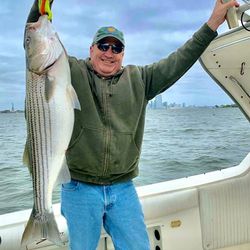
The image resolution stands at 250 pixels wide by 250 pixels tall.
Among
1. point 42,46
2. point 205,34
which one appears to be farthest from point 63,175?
point 205,34

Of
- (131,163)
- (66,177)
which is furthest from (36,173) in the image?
(131,163)

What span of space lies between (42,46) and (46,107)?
351 millimetres

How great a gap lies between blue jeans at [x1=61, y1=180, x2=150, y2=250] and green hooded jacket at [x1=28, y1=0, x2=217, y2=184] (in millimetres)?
77

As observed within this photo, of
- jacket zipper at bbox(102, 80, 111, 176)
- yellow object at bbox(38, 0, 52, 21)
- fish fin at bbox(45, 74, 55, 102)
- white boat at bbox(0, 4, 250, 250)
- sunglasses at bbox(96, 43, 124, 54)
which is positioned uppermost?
yellow object at bbox(38, 0, 52, 21)

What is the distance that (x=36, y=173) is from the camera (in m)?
2.74

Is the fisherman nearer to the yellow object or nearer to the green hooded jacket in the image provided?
the green hooded jacket

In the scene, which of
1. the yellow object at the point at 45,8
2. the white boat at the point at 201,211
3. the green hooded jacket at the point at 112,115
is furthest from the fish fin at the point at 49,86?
the white boat at the point at 201,211

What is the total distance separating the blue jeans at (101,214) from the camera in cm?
314

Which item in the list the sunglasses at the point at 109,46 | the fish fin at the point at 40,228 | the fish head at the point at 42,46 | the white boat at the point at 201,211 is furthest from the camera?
the white boat at the point at 201,211

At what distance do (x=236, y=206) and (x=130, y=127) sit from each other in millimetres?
1941

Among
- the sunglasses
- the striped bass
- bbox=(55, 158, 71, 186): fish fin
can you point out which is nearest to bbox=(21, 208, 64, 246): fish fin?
the striped bass

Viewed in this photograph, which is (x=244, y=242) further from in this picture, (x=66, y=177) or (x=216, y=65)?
(x=66, y=177)

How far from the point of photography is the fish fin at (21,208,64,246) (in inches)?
110

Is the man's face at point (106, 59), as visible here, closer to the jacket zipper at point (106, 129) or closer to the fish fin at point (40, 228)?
the jacket zipper at point (106, 129)
